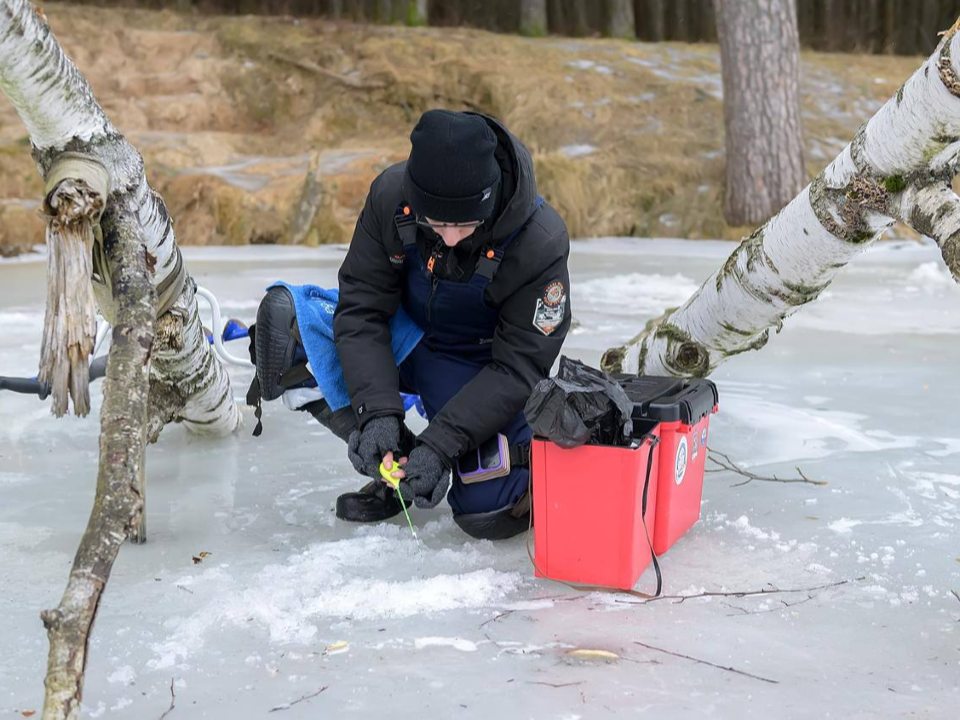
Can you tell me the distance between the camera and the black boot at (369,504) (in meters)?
2.77

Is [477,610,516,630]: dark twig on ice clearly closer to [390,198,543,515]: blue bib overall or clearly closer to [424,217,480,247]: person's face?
[390,198,543,515]: blue bib overall

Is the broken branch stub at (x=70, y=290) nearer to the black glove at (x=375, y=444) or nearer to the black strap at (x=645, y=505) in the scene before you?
the black glove at (x=375, y=444)

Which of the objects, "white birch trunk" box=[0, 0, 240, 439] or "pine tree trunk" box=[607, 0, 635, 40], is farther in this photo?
"pine tree trunk" box=[607, 0, 635, 40]

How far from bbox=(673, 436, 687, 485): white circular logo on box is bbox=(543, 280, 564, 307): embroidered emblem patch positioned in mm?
450

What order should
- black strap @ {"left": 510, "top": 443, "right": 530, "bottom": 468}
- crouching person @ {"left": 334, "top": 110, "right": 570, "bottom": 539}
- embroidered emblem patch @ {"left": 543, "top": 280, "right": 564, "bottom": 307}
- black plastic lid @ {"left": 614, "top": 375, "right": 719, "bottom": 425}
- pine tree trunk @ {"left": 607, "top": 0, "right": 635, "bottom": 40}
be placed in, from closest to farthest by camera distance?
black plastic lid @ {"left": 614, "top": 375, "right": 719, "bottom": 425} < crouching person @ {"left": 334, "top": 110, "right": 570, "bottom": 539} < embroidered emblem patch @ {"left": 543, "top": 280, "right": 564, "bottom": 307} < black strap @ {"left": 510, "top": 443, "right": 530, "bottom": 468} < pine tree trunk @ {"left": 607, "top": 0, "right": 635, "bottom": 40}

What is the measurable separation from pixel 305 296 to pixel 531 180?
2.45 feet

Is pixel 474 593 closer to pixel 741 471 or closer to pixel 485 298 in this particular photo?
pixel 485 298

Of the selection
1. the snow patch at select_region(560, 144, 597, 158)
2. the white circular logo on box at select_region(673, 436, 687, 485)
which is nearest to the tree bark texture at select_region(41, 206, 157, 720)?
the white circular logo on box at select_region(673, 436, 687, 485)

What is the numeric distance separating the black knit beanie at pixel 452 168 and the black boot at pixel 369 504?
30.7 inches

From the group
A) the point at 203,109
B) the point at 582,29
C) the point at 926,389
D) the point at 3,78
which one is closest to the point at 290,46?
the point at 203,109

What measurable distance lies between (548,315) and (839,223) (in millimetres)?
750

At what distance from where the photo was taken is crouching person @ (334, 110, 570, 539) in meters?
2.49

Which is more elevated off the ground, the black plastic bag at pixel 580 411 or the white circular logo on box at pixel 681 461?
the black plastic bag at pixel 580 411

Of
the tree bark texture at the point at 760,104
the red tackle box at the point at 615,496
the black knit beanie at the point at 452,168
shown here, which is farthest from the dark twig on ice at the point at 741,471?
the tree bark texture at the point at 760,104
